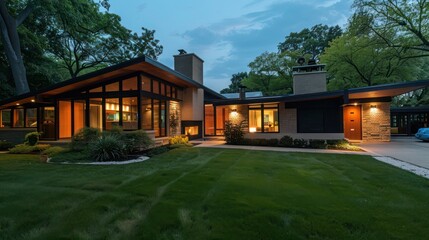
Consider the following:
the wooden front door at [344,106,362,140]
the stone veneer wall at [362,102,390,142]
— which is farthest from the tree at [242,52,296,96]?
the stone veneer wall at [362,102,390,142]

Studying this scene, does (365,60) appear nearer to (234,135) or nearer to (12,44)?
(234,135)

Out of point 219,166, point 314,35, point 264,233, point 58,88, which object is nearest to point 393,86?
point 219,166

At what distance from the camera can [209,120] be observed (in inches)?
717

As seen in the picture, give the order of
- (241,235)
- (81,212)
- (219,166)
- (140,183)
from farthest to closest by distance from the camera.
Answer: (219,166) → (140,183) → (81,212) → (241,235)

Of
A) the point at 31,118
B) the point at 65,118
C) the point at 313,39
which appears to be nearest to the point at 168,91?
the point at 65,118

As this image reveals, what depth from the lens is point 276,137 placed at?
14414 mm

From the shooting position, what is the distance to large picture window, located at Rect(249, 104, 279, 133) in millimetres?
14875

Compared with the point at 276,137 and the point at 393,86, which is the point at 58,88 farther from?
the point at 393,86

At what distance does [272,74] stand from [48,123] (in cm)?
2388

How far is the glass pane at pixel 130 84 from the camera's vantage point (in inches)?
443

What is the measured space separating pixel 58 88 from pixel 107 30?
12.7 metres

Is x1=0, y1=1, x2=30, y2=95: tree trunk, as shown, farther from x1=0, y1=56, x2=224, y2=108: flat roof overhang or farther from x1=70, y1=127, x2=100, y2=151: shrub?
x1=70, y1=127, x2=100, y2=151: shrub

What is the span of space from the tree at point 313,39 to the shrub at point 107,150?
3221 centimetres

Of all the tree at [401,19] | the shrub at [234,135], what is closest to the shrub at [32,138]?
the shrub at [234,135]
